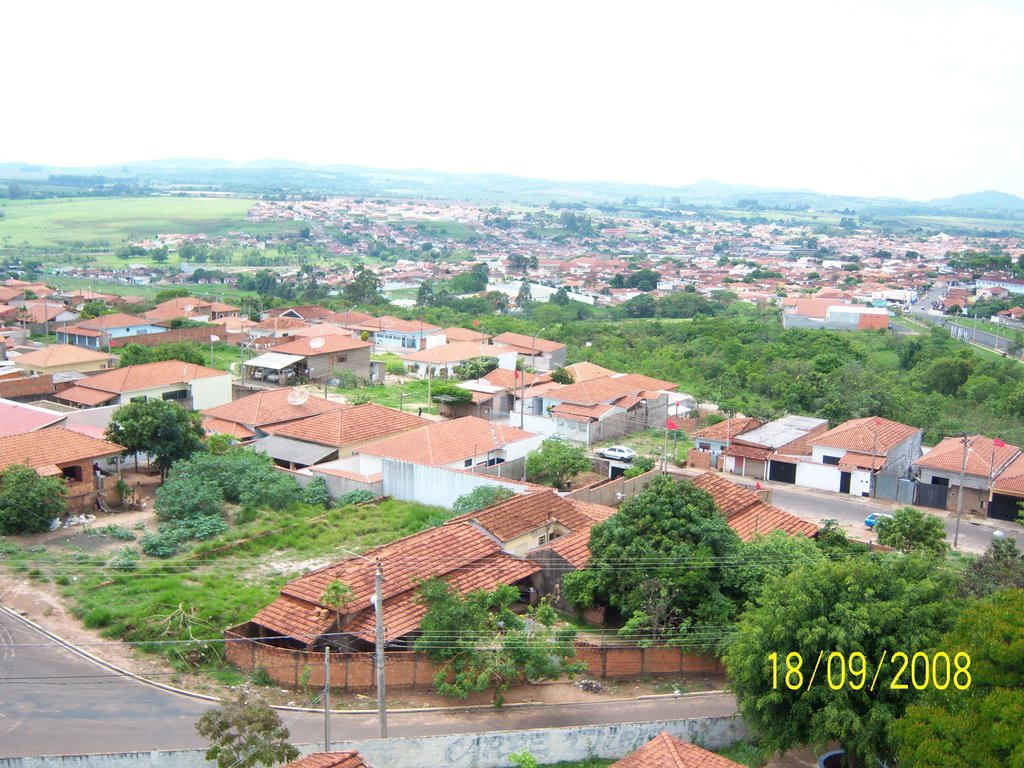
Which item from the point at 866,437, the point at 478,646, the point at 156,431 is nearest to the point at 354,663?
the point at 478,646

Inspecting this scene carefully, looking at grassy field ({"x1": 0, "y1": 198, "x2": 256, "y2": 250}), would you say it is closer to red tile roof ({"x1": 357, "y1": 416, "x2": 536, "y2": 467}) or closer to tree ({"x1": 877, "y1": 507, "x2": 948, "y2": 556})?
red tile roof ({"x1": 357, "y1": 416, "x2": 536, "y2": 467})

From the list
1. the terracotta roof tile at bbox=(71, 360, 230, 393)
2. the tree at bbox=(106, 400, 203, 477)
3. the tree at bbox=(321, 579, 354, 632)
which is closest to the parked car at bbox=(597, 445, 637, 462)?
the tree at bbox=(106, 400, 203, 477)

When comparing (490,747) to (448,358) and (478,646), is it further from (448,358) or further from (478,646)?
(448,358)

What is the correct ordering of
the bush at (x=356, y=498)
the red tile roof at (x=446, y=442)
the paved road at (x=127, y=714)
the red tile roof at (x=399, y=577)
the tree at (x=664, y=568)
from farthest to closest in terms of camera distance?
1. the red tile roof at (x=446, y=442)
2. the bush at (x=356, y=498)
3. the tree at (x=664, y=568)
4. the red tile roof at (x=399, y=577)
5. the paved road at (x=127, y=714)

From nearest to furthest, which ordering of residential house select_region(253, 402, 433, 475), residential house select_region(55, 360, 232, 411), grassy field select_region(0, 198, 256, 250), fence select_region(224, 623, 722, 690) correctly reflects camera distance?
fence select_region(224, 623, 722, 690), residential house select_region(253, 402, 433, 475), residential house select_region(55, 360, 232, 411), grassy field select_region(0, 198, 256, 250)

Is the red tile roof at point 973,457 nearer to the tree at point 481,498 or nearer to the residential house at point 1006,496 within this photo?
the residential house at point 1006,496

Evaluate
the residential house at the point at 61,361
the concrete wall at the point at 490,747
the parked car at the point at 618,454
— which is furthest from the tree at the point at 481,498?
the residential house at the point at 61,361

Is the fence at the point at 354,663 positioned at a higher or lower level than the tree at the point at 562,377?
lower
